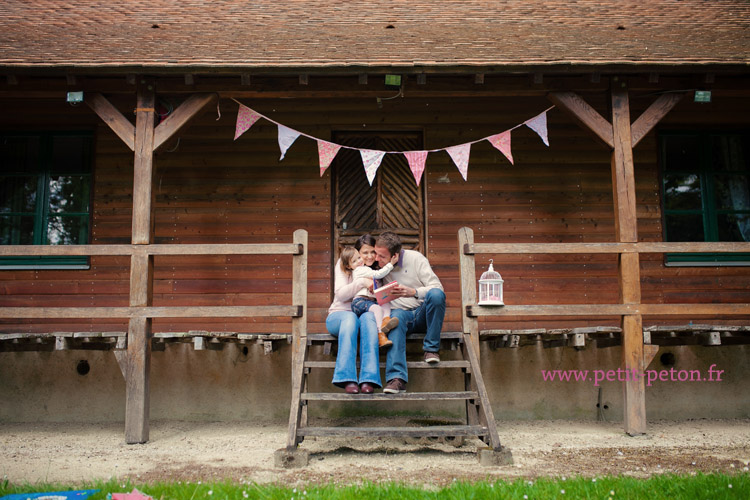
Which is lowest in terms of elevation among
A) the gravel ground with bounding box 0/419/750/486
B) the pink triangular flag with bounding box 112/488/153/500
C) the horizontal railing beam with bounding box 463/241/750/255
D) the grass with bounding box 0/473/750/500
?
the gravel ground with bounding box 0/419/750/486

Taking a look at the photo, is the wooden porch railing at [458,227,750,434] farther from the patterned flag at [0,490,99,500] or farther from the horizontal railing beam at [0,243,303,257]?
the patterned flag at [0,490,99,500]

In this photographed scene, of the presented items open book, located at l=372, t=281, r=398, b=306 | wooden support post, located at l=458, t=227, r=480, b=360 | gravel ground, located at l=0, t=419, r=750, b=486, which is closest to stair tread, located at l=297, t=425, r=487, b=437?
gravel ground, located at l=0, t=419, r=750, b=486

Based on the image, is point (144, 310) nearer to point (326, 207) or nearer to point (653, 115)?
point (326, 207)

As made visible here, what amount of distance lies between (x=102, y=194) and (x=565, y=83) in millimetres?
5431

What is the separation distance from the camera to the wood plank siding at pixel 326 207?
7445 millimetres

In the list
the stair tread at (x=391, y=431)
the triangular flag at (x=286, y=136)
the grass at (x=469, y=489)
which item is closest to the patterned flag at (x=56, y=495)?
the grass at (x=469, y=489)

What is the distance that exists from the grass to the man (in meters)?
1.24

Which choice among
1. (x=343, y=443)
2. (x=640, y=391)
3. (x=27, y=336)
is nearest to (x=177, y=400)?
(x=27, y=336)

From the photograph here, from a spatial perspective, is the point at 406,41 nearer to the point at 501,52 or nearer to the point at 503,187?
the point at 501,52

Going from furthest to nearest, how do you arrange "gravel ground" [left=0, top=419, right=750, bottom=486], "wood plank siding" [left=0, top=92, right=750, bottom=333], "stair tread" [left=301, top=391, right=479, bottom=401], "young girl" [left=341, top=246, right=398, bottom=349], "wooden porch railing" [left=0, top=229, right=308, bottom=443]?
"wood plank siding" [left=0, top=92, right=750, bottom=333] < "wooden porch railing" [left=0, top=229, right=308, bottom=443] < "young girl" [left=341, top=246, right=398, bottom=349] < "stair tread" [left=301, top=391, right=479, bottom=401] < "gravel ground" [left=0, top=419, right=750, bottom=486]

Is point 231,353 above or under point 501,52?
under

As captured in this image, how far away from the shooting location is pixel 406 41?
6.74m

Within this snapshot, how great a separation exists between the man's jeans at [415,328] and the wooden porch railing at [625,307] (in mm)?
439

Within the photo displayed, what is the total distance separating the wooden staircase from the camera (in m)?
Result: 4.95
